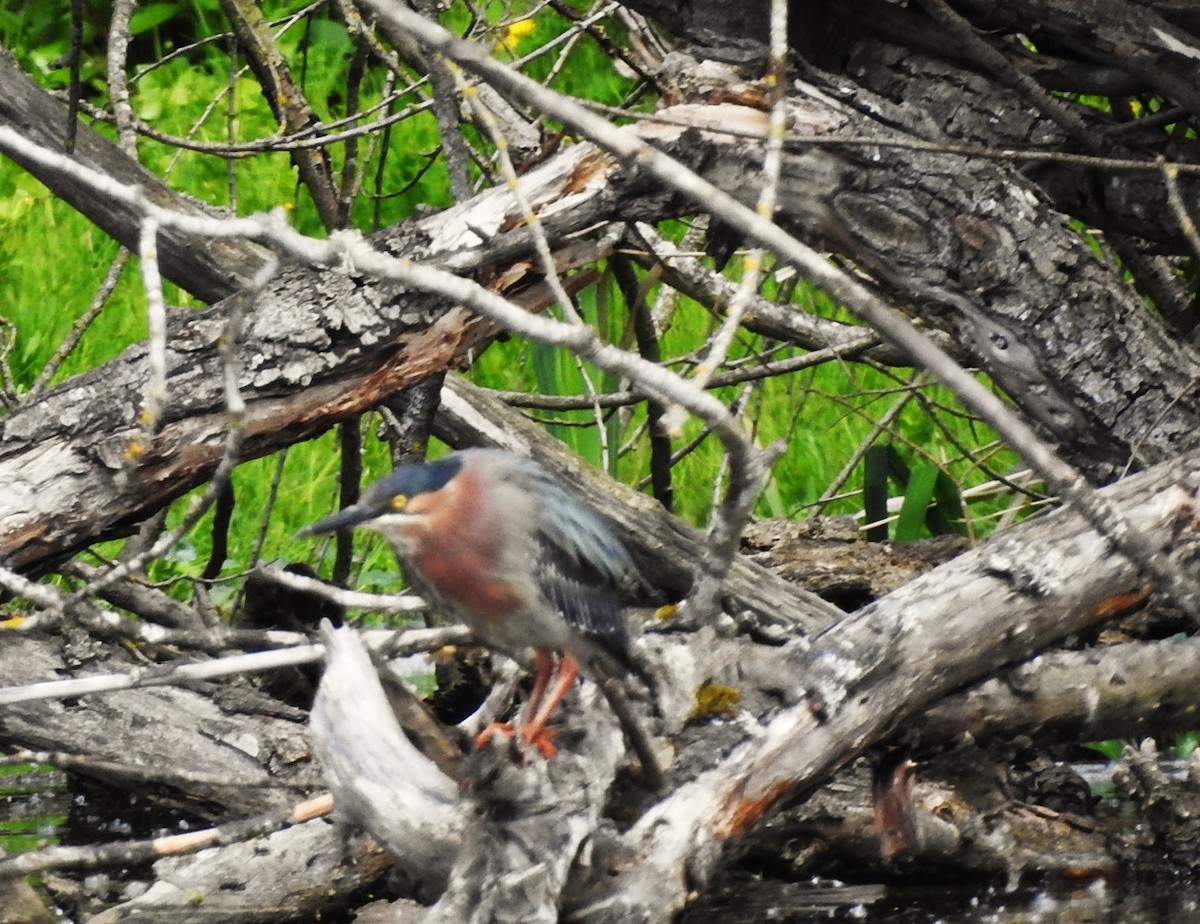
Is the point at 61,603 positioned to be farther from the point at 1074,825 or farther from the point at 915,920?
the point at 1074,825

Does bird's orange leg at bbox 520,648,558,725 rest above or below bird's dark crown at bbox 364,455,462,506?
below

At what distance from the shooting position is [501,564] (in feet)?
9.27

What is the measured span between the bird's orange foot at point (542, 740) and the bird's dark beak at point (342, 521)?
427 mm

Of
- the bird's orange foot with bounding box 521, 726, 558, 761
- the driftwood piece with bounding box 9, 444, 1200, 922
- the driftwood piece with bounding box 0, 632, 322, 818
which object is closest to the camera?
the driftwood piece with bounding box 9, 444, 1200, 922

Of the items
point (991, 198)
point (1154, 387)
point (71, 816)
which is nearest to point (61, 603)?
point (71, 816)

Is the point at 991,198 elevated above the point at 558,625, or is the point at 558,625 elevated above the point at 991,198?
the point at 991,198

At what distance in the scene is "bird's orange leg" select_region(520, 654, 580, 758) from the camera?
2.67m

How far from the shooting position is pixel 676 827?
254cm

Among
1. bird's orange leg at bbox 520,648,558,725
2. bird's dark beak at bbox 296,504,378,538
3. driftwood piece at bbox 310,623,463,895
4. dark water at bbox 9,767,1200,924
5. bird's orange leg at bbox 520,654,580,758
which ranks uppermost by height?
bird's dark beak at bbox 296,504,378,538

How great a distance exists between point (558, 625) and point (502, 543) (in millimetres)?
167

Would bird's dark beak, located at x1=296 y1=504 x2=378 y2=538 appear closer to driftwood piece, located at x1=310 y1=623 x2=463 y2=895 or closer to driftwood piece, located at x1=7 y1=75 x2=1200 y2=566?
driftwood piece, located at x1=310 y1=623 x2=463 y2=895

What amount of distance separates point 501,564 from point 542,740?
312 millimetres

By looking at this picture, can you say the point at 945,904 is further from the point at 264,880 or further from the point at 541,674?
the point at 264,880

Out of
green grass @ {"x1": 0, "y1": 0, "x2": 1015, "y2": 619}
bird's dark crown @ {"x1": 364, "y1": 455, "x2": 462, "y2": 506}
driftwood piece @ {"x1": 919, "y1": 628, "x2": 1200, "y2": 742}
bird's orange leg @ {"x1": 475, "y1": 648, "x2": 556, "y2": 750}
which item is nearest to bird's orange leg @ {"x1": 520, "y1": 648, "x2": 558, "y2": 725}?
bird's orange leg @ {"x1": 475, "y1": 648, "x2": 556, "y2": 750}
